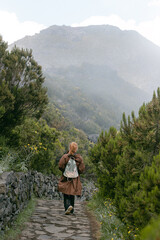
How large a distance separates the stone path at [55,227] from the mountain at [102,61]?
134ft

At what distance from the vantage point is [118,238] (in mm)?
4184

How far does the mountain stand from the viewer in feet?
230

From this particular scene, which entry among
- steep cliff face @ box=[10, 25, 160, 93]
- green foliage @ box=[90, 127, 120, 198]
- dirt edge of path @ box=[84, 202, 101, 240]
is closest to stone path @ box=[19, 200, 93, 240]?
dirt edge of path @ box=[84, 202, 101, 240]

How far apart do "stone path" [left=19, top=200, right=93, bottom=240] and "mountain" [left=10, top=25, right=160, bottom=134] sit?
40.9 meters

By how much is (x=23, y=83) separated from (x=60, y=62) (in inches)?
3875

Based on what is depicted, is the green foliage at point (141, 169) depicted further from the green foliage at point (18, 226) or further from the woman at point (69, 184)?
the green foliage at point (18, 226)

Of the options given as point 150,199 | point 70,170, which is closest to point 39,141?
point 70,170

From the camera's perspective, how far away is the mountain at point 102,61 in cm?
7002

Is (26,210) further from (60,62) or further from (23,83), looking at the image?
(60,62)

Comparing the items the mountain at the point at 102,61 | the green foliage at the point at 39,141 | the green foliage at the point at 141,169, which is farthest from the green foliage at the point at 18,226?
the mountain at the point at 102,61

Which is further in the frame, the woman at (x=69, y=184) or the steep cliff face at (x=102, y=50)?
the steep cliff face at (x=102, y=50)

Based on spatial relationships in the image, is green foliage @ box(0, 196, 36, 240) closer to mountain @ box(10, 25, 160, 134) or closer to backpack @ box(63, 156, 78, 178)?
backpack @ box(63, 156, 78, 178)

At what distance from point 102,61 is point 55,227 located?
351 feet

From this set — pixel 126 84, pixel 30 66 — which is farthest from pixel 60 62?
pixel 30 66
